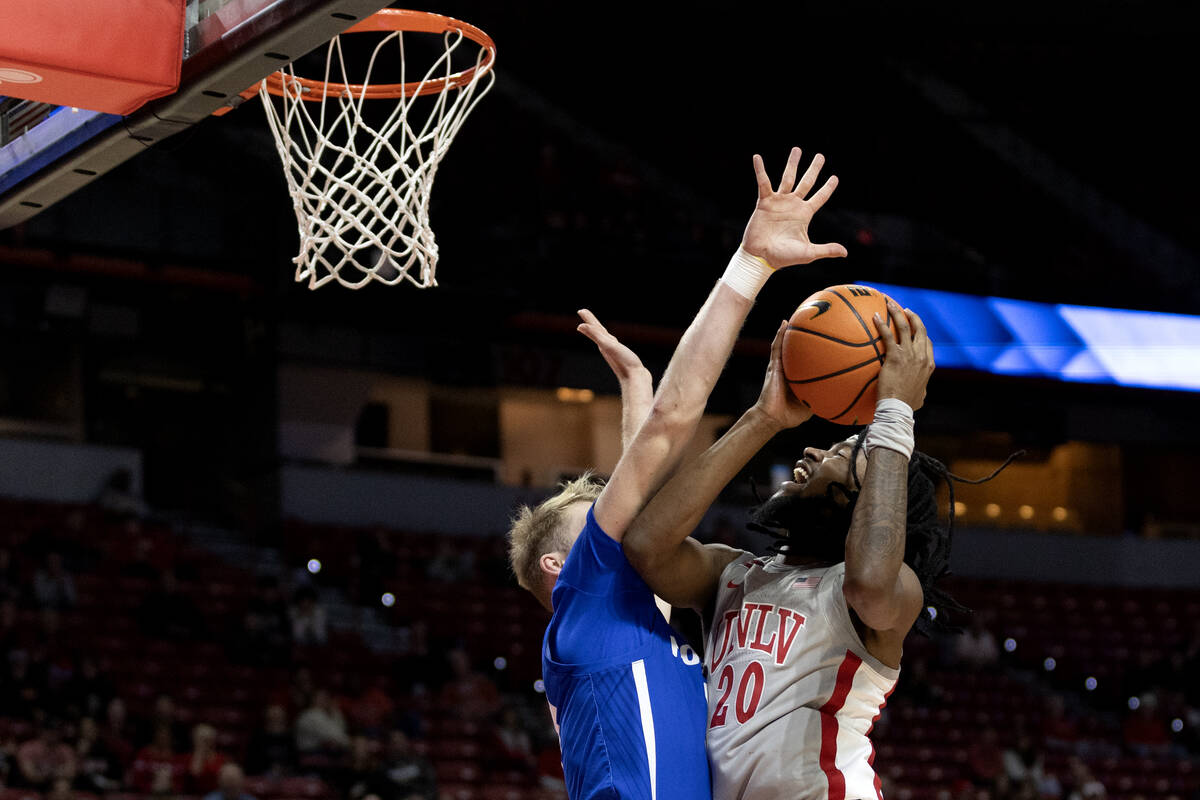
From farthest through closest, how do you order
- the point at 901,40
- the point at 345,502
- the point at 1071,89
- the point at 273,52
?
the point at 1071,89 → the point at 345,502 → the point at 901,40 → the point at 273,52

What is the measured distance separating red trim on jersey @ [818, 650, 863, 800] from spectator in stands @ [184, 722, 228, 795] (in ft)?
21.2

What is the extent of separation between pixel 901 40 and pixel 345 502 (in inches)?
292

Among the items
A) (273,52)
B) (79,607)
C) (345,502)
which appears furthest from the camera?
(345,502)

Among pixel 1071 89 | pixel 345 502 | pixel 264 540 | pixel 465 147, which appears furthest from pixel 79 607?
pixel 1071 89

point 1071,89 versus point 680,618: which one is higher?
point 1071,89

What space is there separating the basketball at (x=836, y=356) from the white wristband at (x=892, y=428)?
0.09m

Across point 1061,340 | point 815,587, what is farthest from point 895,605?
point 1061,340

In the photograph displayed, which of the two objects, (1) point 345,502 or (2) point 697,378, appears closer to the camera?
(2) point 697,378

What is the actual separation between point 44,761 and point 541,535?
6058mm

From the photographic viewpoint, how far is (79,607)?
428 inches

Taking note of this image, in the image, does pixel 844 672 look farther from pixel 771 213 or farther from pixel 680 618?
pixel 680 618

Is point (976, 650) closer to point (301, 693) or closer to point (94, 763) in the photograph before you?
point (301, 693)

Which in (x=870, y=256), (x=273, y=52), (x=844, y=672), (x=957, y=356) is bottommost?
(x=844, y=672)

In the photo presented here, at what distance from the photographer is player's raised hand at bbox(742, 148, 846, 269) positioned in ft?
9.34
